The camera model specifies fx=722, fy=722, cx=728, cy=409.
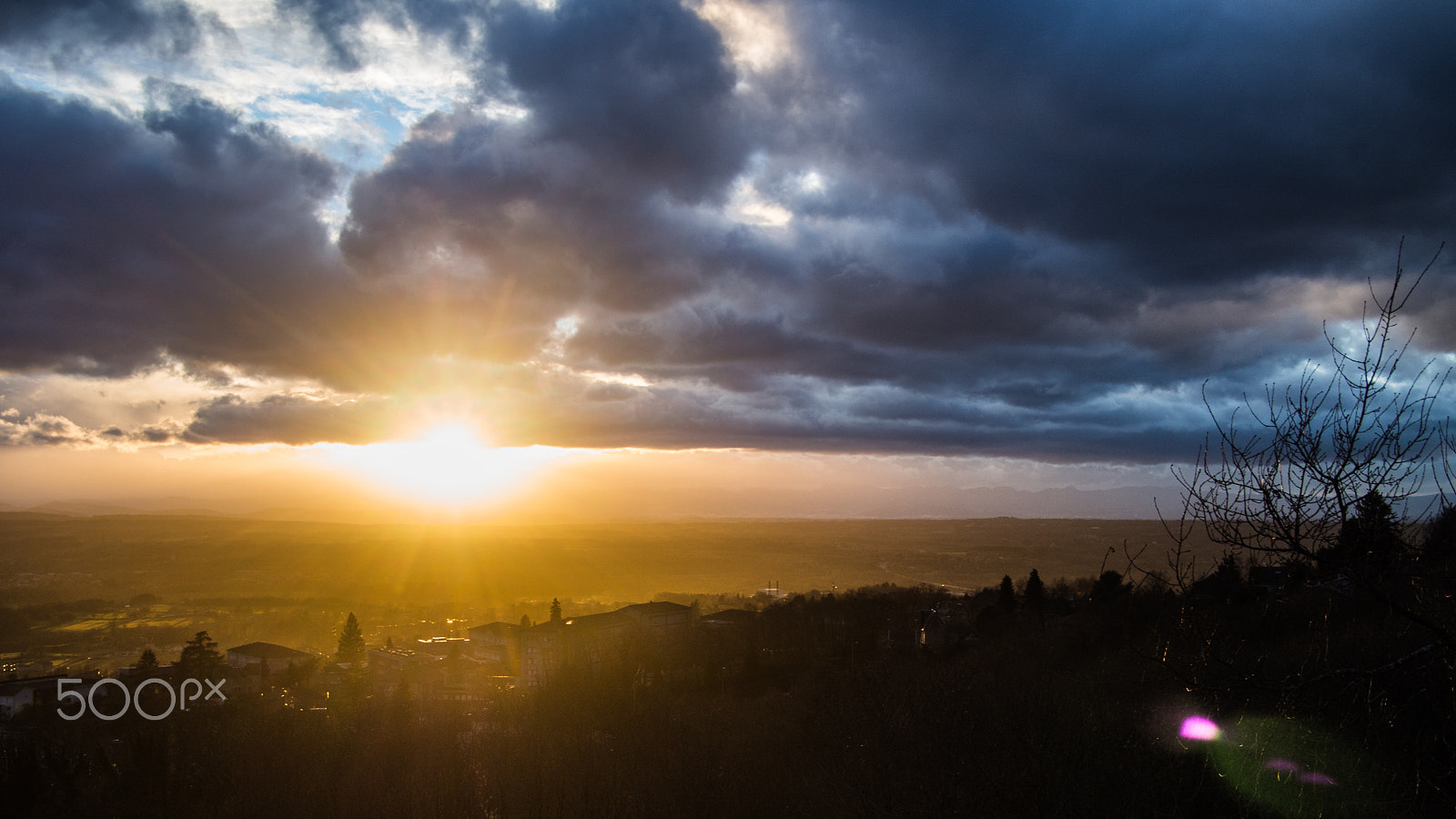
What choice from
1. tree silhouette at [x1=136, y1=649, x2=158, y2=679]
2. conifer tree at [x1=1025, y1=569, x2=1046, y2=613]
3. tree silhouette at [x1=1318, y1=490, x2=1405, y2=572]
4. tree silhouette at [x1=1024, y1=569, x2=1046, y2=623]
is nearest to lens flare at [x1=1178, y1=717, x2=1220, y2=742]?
tree silhouette at [x1=1318, y1=490, x2=1405, y2=572]

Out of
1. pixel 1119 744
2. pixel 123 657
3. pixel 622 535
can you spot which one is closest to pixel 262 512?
pixel 622 535

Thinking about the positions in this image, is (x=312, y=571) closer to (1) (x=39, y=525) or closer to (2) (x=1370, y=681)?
(1) (x=39, y=525)

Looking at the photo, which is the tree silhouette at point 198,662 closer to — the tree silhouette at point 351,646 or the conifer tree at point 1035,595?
the tree silhouette at point 351,646

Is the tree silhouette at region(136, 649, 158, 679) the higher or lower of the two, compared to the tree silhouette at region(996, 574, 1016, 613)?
lower

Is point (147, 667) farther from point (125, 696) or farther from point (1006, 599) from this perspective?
point (1006, 599)

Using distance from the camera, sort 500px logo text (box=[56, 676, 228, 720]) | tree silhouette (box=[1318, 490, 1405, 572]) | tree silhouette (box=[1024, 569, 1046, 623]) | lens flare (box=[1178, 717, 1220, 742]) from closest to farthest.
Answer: tree silhouette (box=[1318, 490, 1405, 572]), lens flare (box=[1178, 717, 1220, 742]), 500px logo text (box=[56, 676, 228, 720]), tree silhouette (box=[1024, 569, 1046, 623])

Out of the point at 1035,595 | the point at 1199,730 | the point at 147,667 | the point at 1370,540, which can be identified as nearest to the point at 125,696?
the point at 147,667

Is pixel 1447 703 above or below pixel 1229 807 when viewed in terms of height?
above

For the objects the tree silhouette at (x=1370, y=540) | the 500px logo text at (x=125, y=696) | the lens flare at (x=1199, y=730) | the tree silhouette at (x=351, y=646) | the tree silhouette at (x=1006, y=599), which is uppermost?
the tree silhouette at (x=1370, y=540)

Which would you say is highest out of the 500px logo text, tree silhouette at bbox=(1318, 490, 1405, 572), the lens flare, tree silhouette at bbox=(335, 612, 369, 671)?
tree silhouette at bbox=(1318, 490, 1405, 572)

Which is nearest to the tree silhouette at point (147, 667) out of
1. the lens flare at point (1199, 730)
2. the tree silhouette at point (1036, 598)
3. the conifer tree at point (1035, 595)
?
the lens flare at point (1199, 730)

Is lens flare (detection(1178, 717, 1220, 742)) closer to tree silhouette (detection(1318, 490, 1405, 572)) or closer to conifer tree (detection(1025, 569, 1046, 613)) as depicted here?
tree silhouette (detection(1318, 490, 1405, 572))
